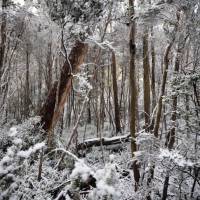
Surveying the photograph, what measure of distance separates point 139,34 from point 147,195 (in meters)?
6.26

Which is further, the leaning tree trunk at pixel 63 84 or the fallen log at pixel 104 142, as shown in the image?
the fallen log at pixel 104 142

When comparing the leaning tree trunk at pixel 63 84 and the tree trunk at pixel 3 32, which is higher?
the tree trunk at pixel 3 32

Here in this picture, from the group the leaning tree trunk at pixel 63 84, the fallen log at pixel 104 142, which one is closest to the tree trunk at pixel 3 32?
the leaning tree trunk at pixel 63 84

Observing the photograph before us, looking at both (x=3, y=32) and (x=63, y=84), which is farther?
(x=3, y=32)

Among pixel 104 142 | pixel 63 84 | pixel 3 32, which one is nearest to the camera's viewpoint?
pixel 63 84

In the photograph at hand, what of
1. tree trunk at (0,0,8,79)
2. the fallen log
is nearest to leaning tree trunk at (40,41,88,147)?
tree trunk at (0,0,8,79)

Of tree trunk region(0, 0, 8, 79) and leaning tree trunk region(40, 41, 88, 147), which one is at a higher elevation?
tree trunk region(0, 0, 8, 79)

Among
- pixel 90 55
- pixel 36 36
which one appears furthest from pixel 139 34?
pixel 36 36

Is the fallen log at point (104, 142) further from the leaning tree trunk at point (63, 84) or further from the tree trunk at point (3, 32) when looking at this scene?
the tree trunk at point (3, 32)

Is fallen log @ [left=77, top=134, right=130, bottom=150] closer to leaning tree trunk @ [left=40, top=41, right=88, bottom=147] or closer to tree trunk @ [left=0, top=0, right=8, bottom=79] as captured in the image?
leaning tree trunk @ [left=40, top=41, right=88, bottom=147]

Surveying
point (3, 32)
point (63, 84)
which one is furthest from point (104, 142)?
point (3, 32)

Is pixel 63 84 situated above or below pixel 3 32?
below

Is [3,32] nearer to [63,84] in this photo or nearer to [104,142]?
[63,84]

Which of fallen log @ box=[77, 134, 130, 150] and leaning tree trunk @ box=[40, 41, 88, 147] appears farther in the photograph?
fallen log @ box=[77, 134, 130, 150]
